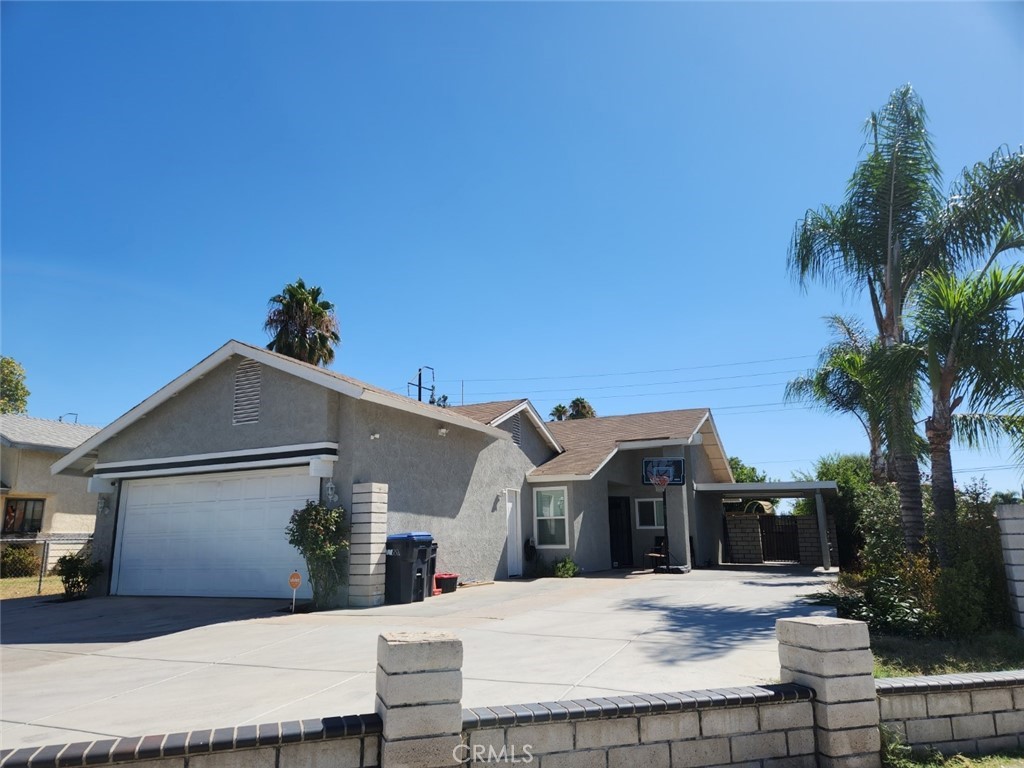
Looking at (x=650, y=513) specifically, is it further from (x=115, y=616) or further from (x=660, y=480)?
(x=115, y=616)

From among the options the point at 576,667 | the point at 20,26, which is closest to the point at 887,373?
the point at 576,667

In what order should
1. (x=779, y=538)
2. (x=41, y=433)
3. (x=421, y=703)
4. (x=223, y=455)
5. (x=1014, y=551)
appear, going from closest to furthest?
(x=421, y=703) → (x=1014, y=551) → (x=223, y=455) → (x=41, y=433) → (x=779, y=538)

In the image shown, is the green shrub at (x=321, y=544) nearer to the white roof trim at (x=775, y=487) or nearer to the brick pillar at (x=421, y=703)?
the brick pillar at (x=421, y=703)

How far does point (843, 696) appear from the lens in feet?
15.9

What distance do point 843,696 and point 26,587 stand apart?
20624mm

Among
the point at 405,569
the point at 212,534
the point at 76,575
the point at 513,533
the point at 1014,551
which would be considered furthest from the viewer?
the point at 513,533

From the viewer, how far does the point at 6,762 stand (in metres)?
3.56

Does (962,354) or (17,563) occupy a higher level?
(962,354)

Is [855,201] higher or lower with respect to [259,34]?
lower

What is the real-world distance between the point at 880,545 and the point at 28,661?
1265 cm

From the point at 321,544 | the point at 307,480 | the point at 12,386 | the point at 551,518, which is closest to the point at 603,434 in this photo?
the point at 551,518

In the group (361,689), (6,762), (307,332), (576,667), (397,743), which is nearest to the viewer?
(6,762)

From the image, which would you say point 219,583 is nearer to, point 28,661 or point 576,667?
point 28,661

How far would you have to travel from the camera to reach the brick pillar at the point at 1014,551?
27.8 feet
